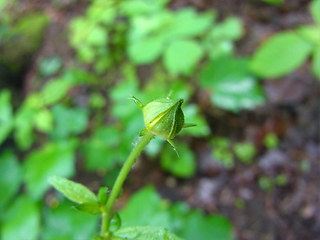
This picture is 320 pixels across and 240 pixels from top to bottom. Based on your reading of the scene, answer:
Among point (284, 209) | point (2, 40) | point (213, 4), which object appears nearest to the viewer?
point (284, 209)

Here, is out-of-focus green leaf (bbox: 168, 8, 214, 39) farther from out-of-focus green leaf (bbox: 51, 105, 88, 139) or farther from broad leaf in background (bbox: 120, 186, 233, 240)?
broad leaf in background (bbox: 120, 186, 233, 240)

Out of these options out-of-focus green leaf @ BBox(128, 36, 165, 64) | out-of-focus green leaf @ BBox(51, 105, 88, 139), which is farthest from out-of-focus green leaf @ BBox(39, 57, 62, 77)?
out-of-focus green leaf @ BBox(128, 36, 165, 64)

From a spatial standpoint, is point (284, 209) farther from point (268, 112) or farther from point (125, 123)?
point (125, 123)

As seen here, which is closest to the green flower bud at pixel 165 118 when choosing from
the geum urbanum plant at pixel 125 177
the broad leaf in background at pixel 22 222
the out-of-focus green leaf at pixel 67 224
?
the geum urbanum plant at pixel 125 177

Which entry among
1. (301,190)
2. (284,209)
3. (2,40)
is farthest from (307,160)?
(2,40)

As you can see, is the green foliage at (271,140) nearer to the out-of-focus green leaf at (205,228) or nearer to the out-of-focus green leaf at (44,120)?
the out-of-focus green leaf at (205,228)

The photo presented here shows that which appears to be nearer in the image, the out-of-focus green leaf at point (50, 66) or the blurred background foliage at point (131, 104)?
the blurred background foliage at point (131, 104)
